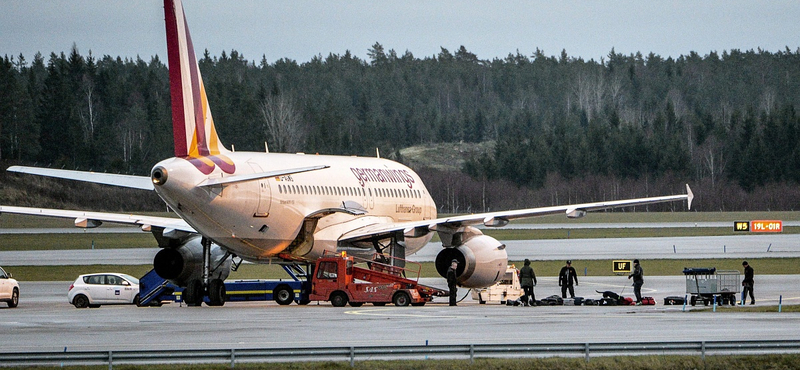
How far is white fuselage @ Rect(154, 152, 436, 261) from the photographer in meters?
28.5

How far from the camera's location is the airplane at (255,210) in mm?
28484

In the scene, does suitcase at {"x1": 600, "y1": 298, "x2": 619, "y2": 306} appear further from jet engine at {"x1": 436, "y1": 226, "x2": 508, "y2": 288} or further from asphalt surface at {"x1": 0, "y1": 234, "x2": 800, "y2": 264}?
asphalt surface at {"x1": 0, "y1": 234, "x2": 800, "y2": 264}

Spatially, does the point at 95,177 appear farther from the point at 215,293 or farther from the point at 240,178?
the point at 215,293

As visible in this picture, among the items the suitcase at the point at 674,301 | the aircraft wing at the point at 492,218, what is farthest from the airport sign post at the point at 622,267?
the suitcase at the point at 674,301

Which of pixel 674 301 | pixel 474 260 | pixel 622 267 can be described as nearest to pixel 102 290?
pixel 474 260

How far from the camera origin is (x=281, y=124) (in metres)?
118

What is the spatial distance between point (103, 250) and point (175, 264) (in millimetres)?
35143

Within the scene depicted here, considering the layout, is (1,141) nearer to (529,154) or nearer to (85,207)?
(85,207)

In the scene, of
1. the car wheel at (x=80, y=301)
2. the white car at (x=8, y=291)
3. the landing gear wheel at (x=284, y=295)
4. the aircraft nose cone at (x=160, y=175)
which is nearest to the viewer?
the aircraft nose cone at (x=160, y=175)

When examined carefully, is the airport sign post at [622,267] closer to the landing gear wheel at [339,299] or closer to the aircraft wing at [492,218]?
the aircraft wing at [492,218]

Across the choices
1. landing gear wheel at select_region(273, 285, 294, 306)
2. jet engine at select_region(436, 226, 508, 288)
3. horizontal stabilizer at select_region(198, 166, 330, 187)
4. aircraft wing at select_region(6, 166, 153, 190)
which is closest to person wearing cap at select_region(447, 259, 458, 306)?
jet engine at select_region(436, 226, 508, 288)

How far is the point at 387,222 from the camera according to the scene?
37375 mm

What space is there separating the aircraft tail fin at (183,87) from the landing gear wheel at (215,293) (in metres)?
4.40

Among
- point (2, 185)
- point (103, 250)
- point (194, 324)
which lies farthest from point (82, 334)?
point (2, 185)
